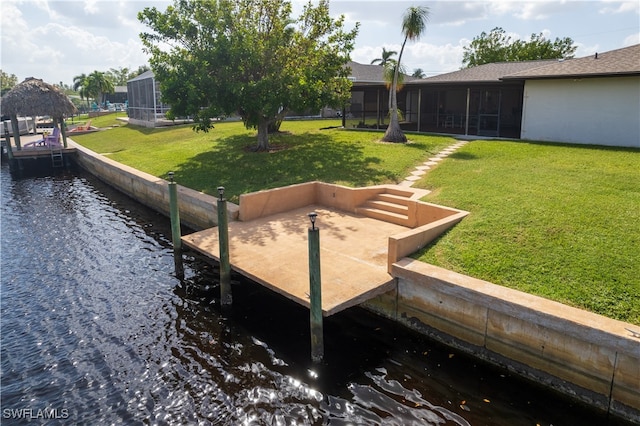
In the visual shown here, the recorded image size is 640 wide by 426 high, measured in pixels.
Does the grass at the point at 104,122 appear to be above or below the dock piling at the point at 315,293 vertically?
above

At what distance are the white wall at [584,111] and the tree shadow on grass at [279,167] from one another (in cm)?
795

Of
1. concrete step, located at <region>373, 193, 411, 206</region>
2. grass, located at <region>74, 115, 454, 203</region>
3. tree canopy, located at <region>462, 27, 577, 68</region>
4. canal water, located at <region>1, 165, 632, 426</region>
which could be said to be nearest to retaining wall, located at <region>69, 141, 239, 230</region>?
grass, located at <region>74, 115, 454, 203</region>

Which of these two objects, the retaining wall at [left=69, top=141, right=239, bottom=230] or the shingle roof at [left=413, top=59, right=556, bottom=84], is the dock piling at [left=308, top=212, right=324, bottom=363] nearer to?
the retaining wall at [left=69, top=141, right=239, bottom=230]

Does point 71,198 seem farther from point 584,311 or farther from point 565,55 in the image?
point 565,55

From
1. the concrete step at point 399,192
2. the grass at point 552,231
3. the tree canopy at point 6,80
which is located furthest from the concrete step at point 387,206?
the tree canopy at point 6,80

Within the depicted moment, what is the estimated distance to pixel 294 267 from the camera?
28.4 ft

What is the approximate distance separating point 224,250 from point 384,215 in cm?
455

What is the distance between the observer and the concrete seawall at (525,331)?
5.63 m

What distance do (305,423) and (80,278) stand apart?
730 centimetres

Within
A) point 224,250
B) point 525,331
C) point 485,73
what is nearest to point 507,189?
point 525,331

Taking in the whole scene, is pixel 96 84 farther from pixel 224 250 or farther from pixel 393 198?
pixel 224 250

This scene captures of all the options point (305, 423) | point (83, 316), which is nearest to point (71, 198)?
point (83, 316)

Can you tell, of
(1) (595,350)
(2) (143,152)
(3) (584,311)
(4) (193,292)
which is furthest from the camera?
(2) (143,152)

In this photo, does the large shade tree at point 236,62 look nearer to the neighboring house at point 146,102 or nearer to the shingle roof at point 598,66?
the shingle roof at point 598,66
